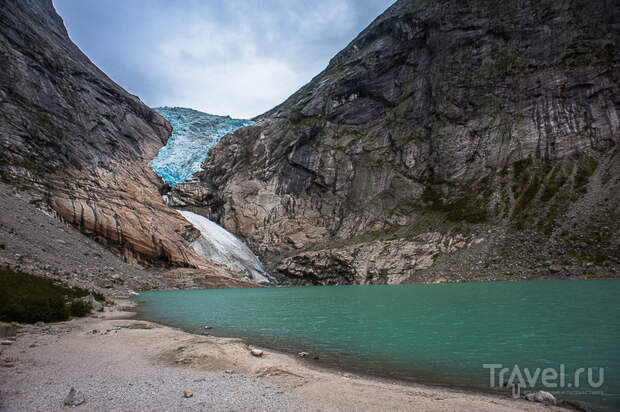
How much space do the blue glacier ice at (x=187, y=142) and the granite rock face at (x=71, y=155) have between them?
1641 cm

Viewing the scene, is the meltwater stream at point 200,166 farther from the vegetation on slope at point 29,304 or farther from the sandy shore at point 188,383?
the sandy shore at point 188,383

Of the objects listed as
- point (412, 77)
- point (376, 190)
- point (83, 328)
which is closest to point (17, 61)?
point (83, 328)

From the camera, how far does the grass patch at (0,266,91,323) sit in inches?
442

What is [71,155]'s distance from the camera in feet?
168

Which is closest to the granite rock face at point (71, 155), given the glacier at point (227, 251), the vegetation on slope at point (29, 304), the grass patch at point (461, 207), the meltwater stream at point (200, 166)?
the glacier at point (227, 251)

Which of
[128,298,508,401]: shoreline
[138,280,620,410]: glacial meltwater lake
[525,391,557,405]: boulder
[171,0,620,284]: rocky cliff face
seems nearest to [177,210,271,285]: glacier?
[171,0,620,284]: rocky cliff face

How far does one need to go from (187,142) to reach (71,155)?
53757 millimetres

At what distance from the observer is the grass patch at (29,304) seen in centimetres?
1123

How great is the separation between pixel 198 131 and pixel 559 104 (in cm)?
10329

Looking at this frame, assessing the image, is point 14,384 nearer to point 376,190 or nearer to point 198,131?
point 376,190

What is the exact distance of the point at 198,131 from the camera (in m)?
114

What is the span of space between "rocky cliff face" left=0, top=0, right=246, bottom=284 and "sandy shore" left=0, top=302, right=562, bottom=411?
42165 millimetres

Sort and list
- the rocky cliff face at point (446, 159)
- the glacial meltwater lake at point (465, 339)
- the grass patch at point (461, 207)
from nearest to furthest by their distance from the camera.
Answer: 1. the glacial meltwater lake at point (465, 339)
2. the rocky cliff face at point (446, 159)
3. the grass patch at point (461, 207)

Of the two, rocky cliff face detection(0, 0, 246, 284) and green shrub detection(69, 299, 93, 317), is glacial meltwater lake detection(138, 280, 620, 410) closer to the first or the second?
green shrub detection(69, 299, 93, 317)
